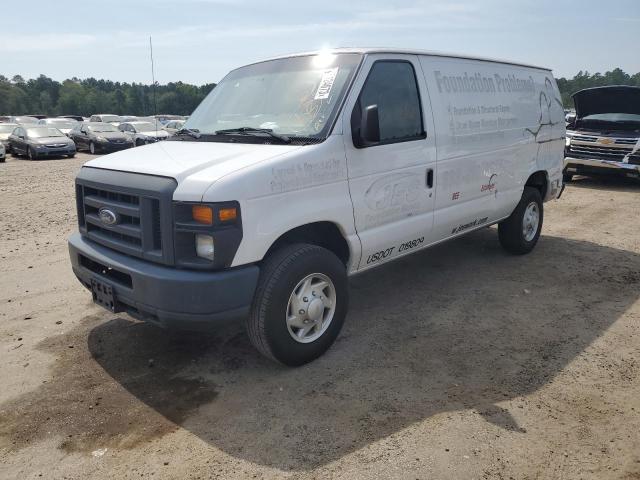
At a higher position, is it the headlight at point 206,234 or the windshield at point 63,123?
the windshield at point 63,123

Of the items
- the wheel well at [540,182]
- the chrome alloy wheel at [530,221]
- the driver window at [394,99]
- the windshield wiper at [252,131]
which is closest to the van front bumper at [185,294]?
the windshield wiper at [252,131]

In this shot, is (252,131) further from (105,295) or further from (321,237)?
(105,295)

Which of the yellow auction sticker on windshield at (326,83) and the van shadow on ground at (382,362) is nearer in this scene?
the van shadow on ground at (382,362)

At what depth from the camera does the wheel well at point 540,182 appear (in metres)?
6.56

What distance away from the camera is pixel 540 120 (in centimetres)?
634

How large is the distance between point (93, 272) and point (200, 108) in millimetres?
1845

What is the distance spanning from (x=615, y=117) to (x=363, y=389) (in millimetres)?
11401

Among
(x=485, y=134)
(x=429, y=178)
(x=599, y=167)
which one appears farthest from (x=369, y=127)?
(x=599, y=167)

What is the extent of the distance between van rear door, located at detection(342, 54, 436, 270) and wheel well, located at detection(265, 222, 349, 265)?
16 centimetres

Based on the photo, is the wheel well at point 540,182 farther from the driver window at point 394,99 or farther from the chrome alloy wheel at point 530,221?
the driver window at point 394,99

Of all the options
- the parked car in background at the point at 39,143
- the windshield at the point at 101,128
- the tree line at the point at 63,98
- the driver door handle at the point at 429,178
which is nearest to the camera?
the driver door handle at the point at 429,178

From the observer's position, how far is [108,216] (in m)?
3.69

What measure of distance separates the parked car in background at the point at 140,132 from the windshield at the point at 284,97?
18.7m

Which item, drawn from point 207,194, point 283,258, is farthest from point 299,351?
point 207,194
